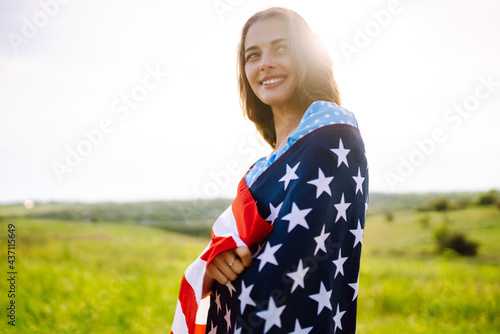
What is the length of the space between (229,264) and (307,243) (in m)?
0.28

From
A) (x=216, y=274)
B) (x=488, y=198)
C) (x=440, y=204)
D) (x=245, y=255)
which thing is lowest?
(x=440, y=204)

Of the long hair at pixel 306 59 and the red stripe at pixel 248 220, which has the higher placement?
the long hair at pixel 306 59

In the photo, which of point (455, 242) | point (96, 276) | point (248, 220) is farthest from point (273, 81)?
point (455, 242)

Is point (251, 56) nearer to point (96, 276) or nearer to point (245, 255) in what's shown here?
point (245, 255)

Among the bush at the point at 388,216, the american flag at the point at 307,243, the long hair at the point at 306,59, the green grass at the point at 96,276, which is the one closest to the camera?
the american flag at the point at 307,243

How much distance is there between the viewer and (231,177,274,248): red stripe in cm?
114

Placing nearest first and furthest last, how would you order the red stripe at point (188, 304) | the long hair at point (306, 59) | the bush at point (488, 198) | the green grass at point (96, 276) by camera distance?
the red stripe at point (188, 304)
the long hair at point (306, 59)
the green grass at point (96, 276)
the bush at point (488, 198)

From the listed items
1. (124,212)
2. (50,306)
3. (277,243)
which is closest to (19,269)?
(50,306)

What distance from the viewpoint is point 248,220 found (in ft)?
3.92

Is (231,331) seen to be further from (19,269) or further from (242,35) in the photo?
(19,269)

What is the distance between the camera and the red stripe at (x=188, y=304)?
1.30m

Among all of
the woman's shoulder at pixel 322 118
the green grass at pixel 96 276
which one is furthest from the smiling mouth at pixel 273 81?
the green grass at pixel 96 276

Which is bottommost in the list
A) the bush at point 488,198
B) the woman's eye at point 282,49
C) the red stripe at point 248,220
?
the bush at point 488,198

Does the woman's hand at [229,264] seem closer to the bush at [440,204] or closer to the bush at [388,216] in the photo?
the bush at [388,216]
